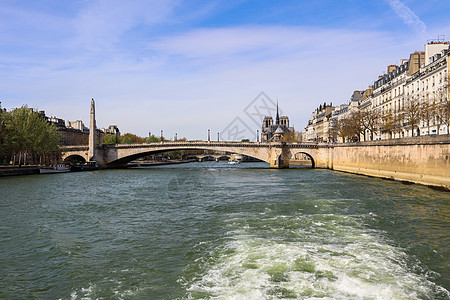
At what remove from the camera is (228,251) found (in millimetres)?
11422

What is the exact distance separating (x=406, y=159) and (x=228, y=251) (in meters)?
29.4

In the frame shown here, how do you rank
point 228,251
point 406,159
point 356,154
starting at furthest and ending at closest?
point 356,154 → point 406,159 → point 228,251

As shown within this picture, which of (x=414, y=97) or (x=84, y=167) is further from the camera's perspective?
(x=84, y=167)

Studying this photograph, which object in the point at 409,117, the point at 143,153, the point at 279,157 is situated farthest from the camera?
the point at 143,153

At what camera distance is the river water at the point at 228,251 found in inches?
335

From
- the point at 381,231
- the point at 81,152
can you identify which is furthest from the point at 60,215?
the point at 81,152

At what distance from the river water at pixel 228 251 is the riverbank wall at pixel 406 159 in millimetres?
9416

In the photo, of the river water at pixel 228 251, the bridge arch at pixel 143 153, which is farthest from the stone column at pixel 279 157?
the river water at pixel 228 251

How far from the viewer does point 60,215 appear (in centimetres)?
1842

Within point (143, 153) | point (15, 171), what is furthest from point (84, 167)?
point (15, 171)

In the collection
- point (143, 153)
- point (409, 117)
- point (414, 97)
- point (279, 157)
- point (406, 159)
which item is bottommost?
point (279, 157)

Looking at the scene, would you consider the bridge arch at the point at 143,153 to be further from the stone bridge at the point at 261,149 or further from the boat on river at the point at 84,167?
the boat on river at the point at 84,167

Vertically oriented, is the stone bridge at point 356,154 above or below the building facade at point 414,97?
below

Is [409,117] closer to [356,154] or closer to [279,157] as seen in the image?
[356,154]
